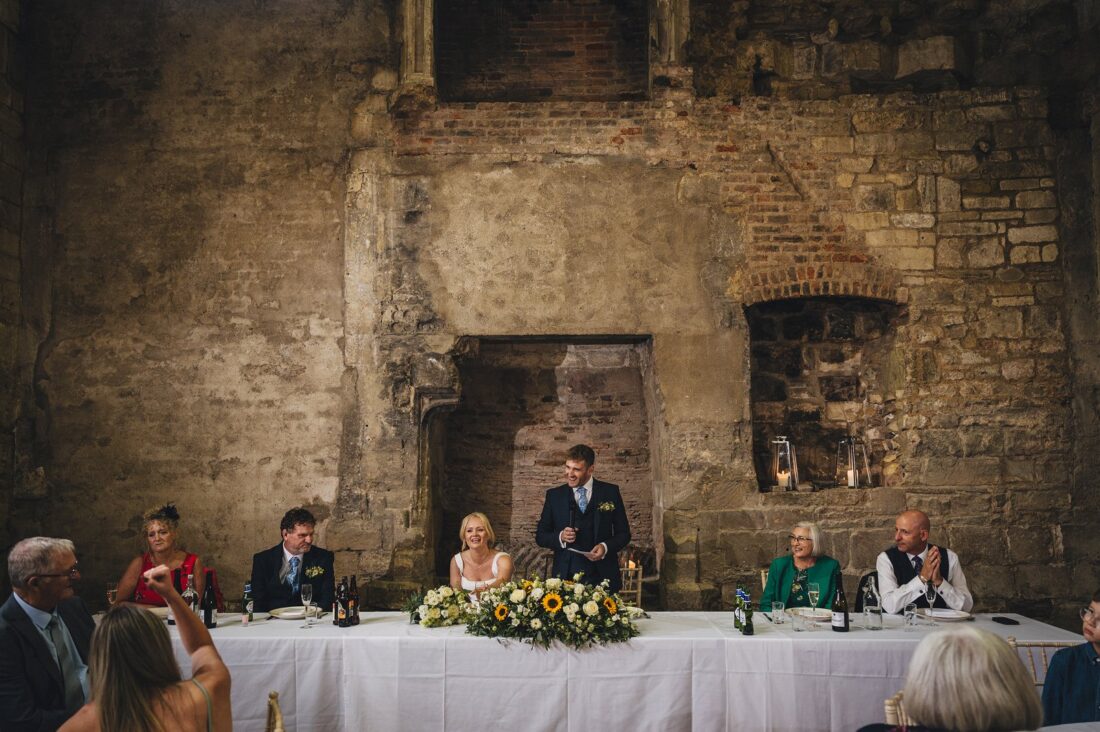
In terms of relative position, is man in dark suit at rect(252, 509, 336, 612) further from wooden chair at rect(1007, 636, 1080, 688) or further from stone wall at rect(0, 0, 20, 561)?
wooden chair at rect(1007, 636, 1080, 688)

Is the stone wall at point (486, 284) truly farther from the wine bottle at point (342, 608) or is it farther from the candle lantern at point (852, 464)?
the wine bottle at point (342, 608)

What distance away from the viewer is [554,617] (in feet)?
13.3

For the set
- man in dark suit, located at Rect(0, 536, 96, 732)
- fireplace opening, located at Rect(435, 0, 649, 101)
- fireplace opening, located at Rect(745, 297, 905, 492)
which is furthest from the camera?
fireplace opening, located at Rect(435, 0, 649, 101)

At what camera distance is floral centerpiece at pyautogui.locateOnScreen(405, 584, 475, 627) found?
4.29 m

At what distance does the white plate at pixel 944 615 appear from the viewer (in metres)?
4.44

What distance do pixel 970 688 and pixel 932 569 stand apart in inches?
113

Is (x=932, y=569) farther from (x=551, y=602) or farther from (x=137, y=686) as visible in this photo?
(x=137, y=686)

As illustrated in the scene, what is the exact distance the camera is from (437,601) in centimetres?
432

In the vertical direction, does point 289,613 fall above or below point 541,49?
below

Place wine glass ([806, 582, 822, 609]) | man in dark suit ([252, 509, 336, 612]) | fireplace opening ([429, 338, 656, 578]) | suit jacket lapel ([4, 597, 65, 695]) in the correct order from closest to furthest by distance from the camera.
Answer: suit jacket lapel ([4, 597, 65, 695])
wine glass ([806, 582, 822, 609])
man in dark suit ([252, 509, 336, 612])
fireplace opening ([429, 338, 656, 578])

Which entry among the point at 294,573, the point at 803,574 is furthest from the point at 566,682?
the point at 294,573

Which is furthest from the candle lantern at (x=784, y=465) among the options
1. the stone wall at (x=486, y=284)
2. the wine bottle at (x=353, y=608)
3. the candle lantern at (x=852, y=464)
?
the wine bottle at (x=353, y=608)

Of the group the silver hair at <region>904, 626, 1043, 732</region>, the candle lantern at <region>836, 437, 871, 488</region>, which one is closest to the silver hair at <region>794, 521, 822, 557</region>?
the candle lantern at <region>836, 437, 871, 488</region>

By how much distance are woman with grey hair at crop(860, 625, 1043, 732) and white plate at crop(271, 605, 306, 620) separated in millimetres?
3206
